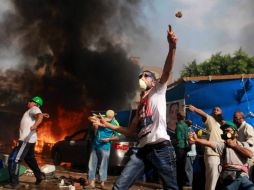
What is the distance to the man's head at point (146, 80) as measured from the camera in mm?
4742

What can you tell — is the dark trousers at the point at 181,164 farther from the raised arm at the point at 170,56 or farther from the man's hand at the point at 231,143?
the raised arm at the point at 170,56

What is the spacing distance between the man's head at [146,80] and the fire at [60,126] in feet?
57.8

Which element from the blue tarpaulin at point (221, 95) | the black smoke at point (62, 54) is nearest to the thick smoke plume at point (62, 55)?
the black smoke at point (62, 54)

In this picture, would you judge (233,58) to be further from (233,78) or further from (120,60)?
(233,78)

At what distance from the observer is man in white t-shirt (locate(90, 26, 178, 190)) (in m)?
4.62

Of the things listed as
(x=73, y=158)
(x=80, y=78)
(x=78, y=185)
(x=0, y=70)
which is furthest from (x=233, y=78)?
(x=0, y=70)

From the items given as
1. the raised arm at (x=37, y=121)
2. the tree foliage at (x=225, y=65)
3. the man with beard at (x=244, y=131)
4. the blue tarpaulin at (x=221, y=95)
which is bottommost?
the man with beard at (x=244, y=131)

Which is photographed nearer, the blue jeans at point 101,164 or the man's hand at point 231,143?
the man's hand at point 231,143

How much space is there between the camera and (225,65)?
124 ft

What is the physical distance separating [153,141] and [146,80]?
677mm

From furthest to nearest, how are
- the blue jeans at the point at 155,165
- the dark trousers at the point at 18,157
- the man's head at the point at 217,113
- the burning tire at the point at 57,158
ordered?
the burning tire at the point at 57,158 → the dark trousers at the point at 18,157 → the man's head at the point at 217,113 → the blue jeans at the point at 155,165

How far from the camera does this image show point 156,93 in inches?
184

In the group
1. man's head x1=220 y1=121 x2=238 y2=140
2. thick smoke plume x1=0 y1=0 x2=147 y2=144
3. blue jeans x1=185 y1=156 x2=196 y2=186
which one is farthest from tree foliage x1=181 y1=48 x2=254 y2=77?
man's head x1=220 y1=121 x2=238 y2=140

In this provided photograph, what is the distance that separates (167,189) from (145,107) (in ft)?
2.99
